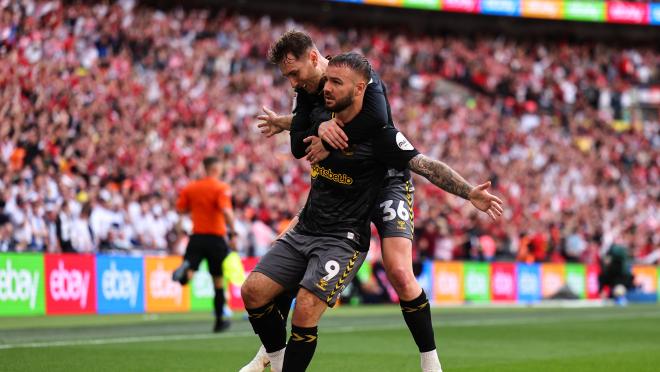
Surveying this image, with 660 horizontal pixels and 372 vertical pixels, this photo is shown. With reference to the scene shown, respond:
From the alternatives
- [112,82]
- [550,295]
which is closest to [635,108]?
[550,295]

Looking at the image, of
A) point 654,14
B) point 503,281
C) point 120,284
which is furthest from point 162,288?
point 654,14

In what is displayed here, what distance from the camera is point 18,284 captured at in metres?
17.3

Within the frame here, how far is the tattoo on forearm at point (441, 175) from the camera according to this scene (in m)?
6.90

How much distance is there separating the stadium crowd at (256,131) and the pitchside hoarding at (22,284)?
3.07ft

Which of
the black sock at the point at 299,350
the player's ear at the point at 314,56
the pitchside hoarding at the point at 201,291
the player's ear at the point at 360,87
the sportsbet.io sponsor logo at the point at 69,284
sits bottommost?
the pitchside hoarding at the point at 201,291

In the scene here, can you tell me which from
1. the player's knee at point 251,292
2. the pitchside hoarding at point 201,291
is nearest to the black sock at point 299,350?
the player's knee at point 251,292

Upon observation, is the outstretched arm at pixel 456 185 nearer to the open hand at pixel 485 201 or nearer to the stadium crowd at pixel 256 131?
the open hand at pixel 485 201

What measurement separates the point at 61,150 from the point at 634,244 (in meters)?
19.3

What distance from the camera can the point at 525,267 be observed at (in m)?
28.3

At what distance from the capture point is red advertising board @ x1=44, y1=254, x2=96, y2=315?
17922 mm

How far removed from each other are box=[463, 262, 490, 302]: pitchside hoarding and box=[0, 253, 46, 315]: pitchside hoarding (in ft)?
39.9

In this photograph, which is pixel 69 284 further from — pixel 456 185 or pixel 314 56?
pixel 456 185

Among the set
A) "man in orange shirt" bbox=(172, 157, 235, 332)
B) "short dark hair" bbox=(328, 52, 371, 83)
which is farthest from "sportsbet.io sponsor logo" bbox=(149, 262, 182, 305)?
"short dark hair" bbox=(328, 52, 371, 83)

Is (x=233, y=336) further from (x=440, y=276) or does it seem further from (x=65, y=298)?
(x=440, y=276)
